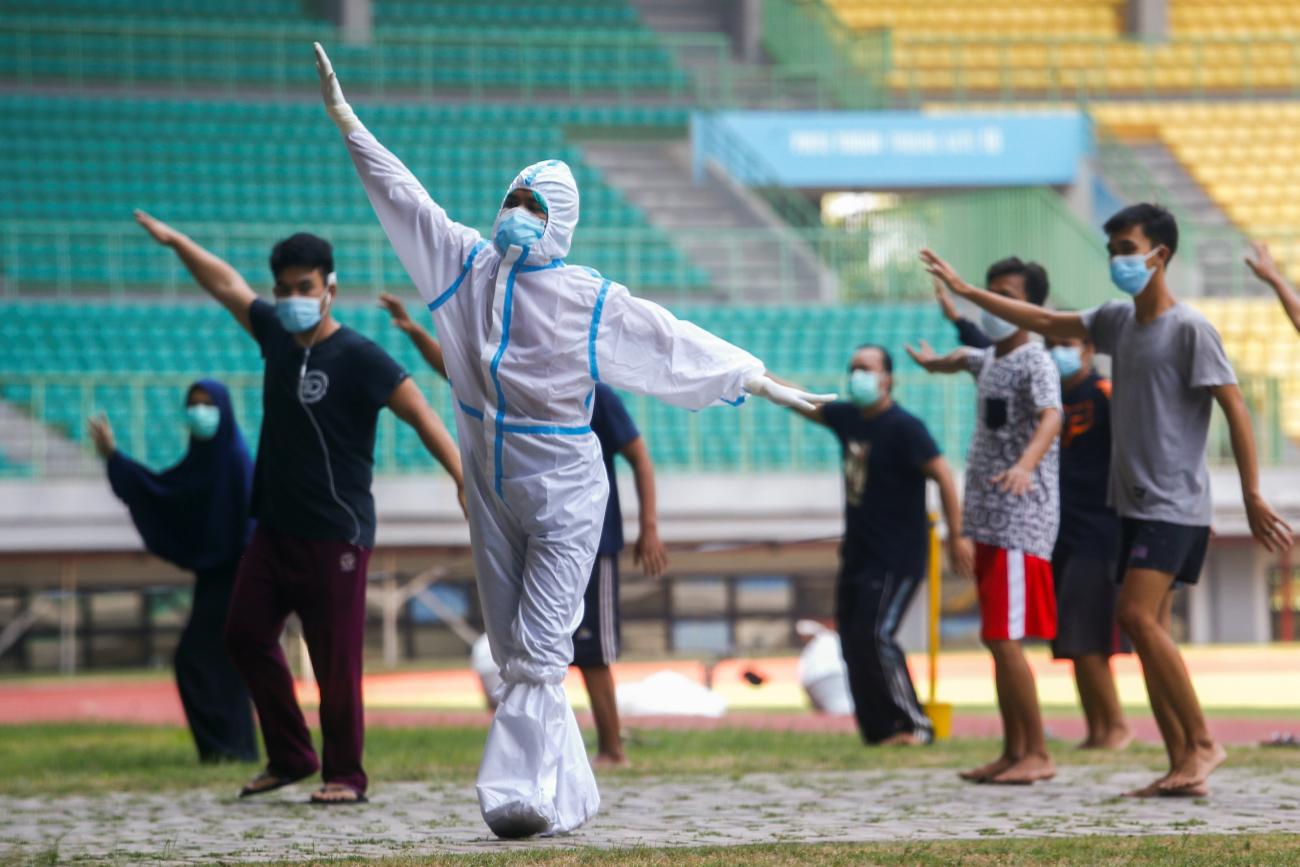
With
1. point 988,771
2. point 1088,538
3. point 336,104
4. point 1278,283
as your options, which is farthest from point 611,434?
point 1278,283

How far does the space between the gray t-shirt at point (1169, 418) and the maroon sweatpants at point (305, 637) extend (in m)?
2.66

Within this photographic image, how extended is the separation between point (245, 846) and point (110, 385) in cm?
1365

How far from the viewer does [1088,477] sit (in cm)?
859

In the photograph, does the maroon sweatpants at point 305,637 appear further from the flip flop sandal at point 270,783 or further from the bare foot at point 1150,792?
the bare foot at point 1150,792

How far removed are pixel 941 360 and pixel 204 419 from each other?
3.18m

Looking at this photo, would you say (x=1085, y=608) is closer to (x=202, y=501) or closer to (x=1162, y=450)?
(x=1162, y=450)

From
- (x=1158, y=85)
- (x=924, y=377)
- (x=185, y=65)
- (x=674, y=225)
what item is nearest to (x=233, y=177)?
(x=185, y=65)

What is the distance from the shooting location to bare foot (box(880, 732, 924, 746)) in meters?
8.96

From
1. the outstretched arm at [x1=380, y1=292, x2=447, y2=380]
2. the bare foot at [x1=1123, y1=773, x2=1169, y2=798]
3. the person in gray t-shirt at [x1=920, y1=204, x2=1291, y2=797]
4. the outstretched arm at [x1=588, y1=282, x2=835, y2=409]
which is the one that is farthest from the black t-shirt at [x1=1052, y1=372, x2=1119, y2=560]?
the outstretched arm at [x1=588, y1=282, x2=835, y2=409]

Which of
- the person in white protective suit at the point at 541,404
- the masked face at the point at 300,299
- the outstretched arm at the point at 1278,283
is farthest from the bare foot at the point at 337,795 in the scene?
the outstretched arm at the point at 1278,283

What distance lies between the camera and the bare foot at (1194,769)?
20.8 feet

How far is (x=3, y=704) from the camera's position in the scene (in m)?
14.5

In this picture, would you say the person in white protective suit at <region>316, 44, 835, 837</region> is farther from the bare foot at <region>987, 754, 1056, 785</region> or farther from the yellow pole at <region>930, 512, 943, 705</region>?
the yellow pole at <region>930, 512, 943, 705</region>

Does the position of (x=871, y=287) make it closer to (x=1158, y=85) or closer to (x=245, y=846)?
(x=1158, y=85)
